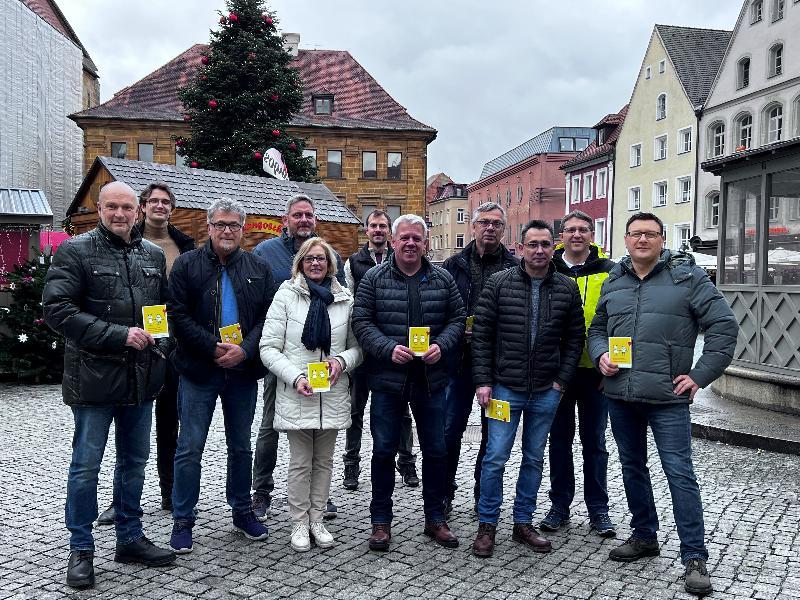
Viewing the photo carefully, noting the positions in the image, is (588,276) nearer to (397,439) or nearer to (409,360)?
(409,360)

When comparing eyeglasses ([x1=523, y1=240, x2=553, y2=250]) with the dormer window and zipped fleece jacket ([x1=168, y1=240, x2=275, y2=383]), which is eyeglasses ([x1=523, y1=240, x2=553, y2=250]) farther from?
the dormer window

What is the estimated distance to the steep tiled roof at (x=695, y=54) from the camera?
3762 cm

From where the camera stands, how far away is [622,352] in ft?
15.1

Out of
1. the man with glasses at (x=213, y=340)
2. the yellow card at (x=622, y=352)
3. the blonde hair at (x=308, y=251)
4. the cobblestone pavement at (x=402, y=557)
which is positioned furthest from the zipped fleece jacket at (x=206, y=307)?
the yellow card at (x=622, y=352)

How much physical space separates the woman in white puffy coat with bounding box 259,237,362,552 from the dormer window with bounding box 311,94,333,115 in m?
43.4

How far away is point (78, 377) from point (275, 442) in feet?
5.44

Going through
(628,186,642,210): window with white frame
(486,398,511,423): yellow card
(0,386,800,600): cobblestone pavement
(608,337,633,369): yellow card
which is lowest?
(0,386,800,600): cobblestone pavement

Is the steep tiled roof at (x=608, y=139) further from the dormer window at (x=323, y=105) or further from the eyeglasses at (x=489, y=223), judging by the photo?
the eyeglasses at (x=489, y=223)

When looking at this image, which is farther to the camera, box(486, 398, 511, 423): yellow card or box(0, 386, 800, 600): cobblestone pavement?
box(486, 398, 511, 423): yellow card

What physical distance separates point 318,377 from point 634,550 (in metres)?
2.17

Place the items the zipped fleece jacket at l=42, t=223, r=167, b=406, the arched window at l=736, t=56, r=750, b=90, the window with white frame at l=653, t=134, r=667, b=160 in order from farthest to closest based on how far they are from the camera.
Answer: the window with white frame at l=653, t=134, r=667, b=160, the arched window at l=736, t=56, r=750, b=90, the zipped fleece jacket at l=42, t=223, r=167, b=406

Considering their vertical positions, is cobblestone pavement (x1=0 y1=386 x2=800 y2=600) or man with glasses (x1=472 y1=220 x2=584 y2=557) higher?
man with glasses (x1=472 y1=220 x2=584 y2=557)

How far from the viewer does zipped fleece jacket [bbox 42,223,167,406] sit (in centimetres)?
429

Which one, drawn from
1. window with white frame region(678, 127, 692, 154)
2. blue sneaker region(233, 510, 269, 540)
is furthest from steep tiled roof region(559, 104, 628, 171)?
blue sneaker region(233, 510, 269, 540)
